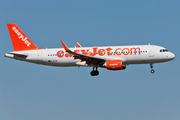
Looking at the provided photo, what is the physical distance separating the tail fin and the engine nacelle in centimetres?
1431

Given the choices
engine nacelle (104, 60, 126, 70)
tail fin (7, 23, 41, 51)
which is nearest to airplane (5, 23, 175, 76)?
engine nacelle (104, 60, 126, 70)

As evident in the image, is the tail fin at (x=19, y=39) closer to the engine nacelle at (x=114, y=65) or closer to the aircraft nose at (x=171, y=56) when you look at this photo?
Result: the engine nacelle at (x=114, y=65)

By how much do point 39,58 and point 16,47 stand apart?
529 centimetres

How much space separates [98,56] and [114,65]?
3620 mm

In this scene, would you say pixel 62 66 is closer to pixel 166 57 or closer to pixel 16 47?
pixel 16 47

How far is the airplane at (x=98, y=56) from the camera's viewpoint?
5231 centimetres

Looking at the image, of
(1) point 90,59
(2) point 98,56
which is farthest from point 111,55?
(1) point 90,59

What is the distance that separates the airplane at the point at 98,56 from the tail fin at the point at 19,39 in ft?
1.53

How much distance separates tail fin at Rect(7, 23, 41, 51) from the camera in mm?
57812

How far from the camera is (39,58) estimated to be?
5584cm

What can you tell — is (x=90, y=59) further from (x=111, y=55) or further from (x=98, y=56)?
(x=111, y=55)

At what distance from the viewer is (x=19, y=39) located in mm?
58406

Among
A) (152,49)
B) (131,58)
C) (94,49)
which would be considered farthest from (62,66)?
(152,49)

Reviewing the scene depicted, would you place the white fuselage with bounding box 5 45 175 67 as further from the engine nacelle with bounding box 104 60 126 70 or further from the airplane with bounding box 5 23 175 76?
the engine nacelle with bounding box 104 60 126 70
